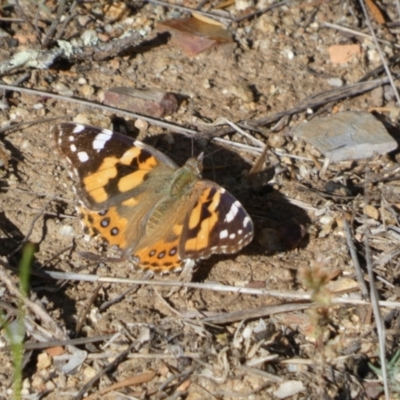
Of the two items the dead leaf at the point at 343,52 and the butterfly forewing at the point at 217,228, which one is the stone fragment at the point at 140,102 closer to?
the butterfly forewing at the point at 217,228

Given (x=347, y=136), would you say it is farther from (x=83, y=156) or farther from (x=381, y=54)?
(x=83, y=156)

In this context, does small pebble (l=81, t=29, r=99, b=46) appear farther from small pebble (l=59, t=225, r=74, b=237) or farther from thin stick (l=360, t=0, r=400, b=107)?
thin stick (l=360, t=0, r=400, b=107)

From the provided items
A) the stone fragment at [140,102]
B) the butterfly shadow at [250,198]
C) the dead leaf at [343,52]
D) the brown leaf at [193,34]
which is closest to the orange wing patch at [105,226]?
the butterfly shadow at [250,198]

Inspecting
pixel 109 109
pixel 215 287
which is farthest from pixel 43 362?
pixel 109 109

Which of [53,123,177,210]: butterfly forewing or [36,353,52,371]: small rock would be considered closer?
[36,353,52,371]: small rock

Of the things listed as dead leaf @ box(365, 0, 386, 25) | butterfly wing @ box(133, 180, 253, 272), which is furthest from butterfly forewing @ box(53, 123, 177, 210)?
dead leaf @ box(365, 0, 386, 25)

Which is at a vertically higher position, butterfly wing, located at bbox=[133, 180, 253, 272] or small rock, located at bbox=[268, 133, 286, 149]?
butterfly wing, located at bbox=[133, 180, 253, 272]

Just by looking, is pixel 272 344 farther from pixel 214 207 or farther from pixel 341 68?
pixel 341 68
